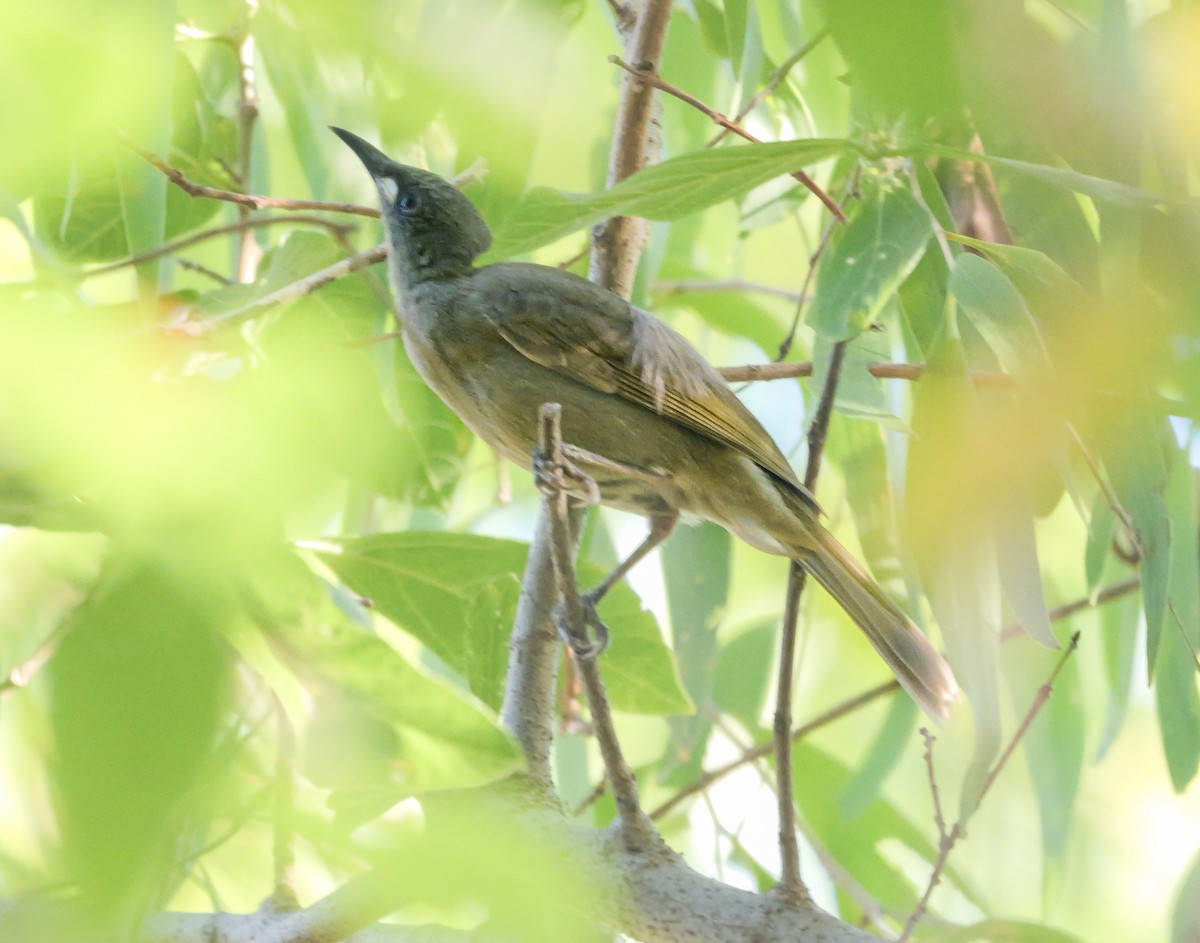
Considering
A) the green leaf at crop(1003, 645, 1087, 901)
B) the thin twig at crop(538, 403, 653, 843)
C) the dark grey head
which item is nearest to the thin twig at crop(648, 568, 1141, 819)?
the green leaf at crop(1003, 645, 1087, 901)

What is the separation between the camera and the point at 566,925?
1.01m

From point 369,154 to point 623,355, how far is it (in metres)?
0.67

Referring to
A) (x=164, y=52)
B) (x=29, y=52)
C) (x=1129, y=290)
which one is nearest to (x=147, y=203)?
(x=164, y=52)

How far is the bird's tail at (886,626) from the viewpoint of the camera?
2.20 meters

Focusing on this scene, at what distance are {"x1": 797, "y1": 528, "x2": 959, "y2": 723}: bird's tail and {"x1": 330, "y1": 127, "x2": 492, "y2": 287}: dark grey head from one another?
941mm

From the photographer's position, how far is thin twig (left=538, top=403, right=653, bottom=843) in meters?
1.61

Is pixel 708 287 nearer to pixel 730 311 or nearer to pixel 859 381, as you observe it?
pixel 730 311

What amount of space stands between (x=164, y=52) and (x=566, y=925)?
100 centimetres

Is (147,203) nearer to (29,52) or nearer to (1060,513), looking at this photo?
(29,52)

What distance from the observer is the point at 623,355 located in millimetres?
2326

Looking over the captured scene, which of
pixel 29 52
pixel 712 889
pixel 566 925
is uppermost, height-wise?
pixel 29 52

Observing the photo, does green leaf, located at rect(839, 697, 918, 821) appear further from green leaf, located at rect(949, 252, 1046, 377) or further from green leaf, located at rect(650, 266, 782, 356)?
green leaf, located at rect(949, 252, 1046, 377)

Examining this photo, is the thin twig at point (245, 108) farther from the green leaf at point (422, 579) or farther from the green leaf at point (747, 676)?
the green leaf at point (747, 676)

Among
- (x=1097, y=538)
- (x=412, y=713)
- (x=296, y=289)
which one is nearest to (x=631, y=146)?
(x=296, y=289)
